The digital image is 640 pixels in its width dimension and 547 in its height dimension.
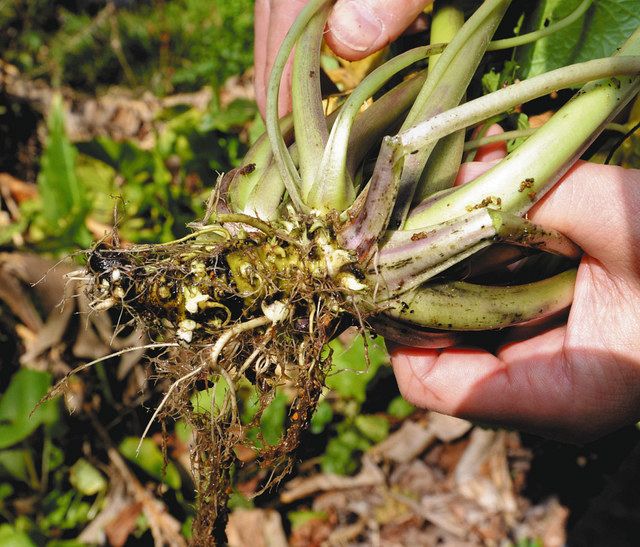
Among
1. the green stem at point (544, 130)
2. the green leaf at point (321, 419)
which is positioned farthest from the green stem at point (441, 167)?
the green leaf at point (321, 419)

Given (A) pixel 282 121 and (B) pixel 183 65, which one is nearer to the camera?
(A) pixel 282 121

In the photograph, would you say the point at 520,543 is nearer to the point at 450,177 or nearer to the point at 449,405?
the point at 449,405

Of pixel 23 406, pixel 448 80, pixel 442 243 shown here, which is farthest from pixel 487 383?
pixel 23 406

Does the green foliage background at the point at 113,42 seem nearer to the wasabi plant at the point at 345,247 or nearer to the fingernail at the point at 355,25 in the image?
the fingernail at the point at 355,25

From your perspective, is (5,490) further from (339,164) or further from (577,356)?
(577,356)

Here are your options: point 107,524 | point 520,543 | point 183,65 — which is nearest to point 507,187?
point 520,543

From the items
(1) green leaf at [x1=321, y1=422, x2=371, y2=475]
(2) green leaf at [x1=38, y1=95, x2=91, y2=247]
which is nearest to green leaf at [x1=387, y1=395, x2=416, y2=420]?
(1) green leaf at [x1=321, y1=422, x2=371, y2=475]
